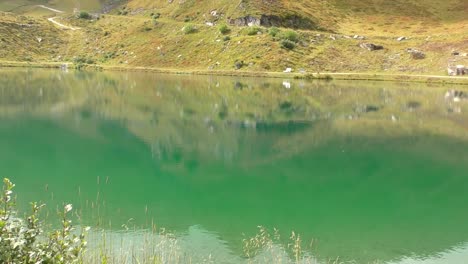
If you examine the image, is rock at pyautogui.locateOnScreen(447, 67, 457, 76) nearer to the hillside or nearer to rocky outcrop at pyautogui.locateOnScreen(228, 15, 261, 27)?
the hillside

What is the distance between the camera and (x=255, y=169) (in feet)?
118

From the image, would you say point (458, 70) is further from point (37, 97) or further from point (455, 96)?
point (37, 97)

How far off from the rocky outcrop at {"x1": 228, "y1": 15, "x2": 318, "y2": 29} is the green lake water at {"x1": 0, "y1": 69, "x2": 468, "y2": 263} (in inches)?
4534

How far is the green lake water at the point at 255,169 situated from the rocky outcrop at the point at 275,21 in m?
115

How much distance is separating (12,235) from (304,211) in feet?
59.9

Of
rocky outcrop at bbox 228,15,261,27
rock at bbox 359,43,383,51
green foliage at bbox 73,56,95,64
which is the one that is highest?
rocky outcrop at bbox 228,15,261,27

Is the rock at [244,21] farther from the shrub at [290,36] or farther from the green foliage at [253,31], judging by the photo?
the shrub at [290,36]

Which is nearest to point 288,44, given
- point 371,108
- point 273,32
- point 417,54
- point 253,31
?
point 273,32

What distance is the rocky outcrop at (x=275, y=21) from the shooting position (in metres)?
186

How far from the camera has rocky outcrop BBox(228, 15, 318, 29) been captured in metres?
186

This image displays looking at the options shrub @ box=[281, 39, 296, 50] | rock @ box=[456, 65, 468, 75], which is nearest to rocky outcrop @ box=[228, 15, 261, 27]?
shrub @ box=[281, 39, 296, 50]

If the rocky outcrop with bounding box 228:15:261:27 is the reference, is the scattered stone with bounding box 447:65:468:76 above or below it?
below

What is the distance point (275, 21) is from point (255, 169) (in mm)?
162776

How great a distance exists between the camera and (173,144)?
148 ft
